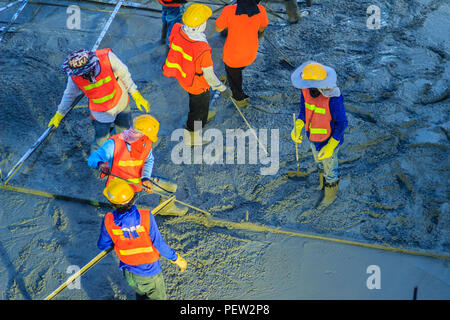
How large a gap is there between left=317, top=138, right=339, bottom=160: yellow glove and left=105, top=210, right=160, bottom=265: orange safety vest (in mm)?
1902

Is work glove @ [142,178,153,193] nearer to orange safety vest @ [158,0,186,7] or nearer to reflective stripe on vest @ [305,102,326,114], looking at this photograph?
reflective stripe on vest @ [305,102,326,114]

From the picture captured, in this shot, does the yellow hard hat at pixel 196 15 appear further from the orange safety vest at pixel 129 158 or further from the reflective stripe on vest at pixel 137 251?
the reflective stripe on vest at pixel 137 251

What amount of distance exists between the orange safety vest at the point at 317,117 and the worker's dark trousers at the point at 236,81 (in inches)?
67.0

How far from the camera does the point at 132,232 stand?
3.77m

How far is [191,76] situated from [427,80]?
3290 millimetres

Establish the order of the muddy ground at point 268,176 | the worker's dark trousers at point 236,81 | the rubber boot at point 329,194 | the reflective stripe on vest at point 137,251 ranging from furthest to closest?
1. the worker's dark trousers at point 236,81
2. the rubber boot at point 329,194
3. the muddy ground at point 268,176
4. the reflective stripe on vest at point 137,251

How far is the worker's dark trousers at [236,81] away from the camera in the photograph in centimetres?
626

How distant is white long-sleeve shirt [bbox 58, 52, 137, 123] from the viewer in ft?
16.7

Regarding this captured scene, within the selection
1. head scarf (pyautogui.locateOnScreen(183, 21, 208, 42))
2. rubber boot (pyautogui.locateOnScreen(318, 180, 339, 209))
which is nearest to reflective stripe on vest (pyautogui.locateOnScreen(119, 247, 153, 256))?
rubber boot (pyautogui.locateOnScreen(318, 180, 339, 209))

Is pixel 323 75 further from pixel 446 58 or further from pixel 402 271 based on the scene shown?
pixel 446 58

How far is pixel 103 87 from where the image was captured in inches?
198

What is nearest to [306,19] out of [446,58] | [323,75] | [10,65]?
[446,58]

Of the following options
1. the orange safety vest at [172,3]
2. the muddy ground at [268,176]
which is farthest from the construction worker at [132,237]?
the orange safety vest at [172,3]

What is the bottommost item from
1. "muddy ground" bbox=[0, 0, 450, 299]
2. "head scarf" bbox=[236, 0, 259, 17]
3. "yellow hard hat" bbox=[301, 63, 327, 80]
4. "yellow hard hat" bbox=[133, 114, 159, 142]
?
"muddy ground" bbox=[0, 0, 450, 299]
